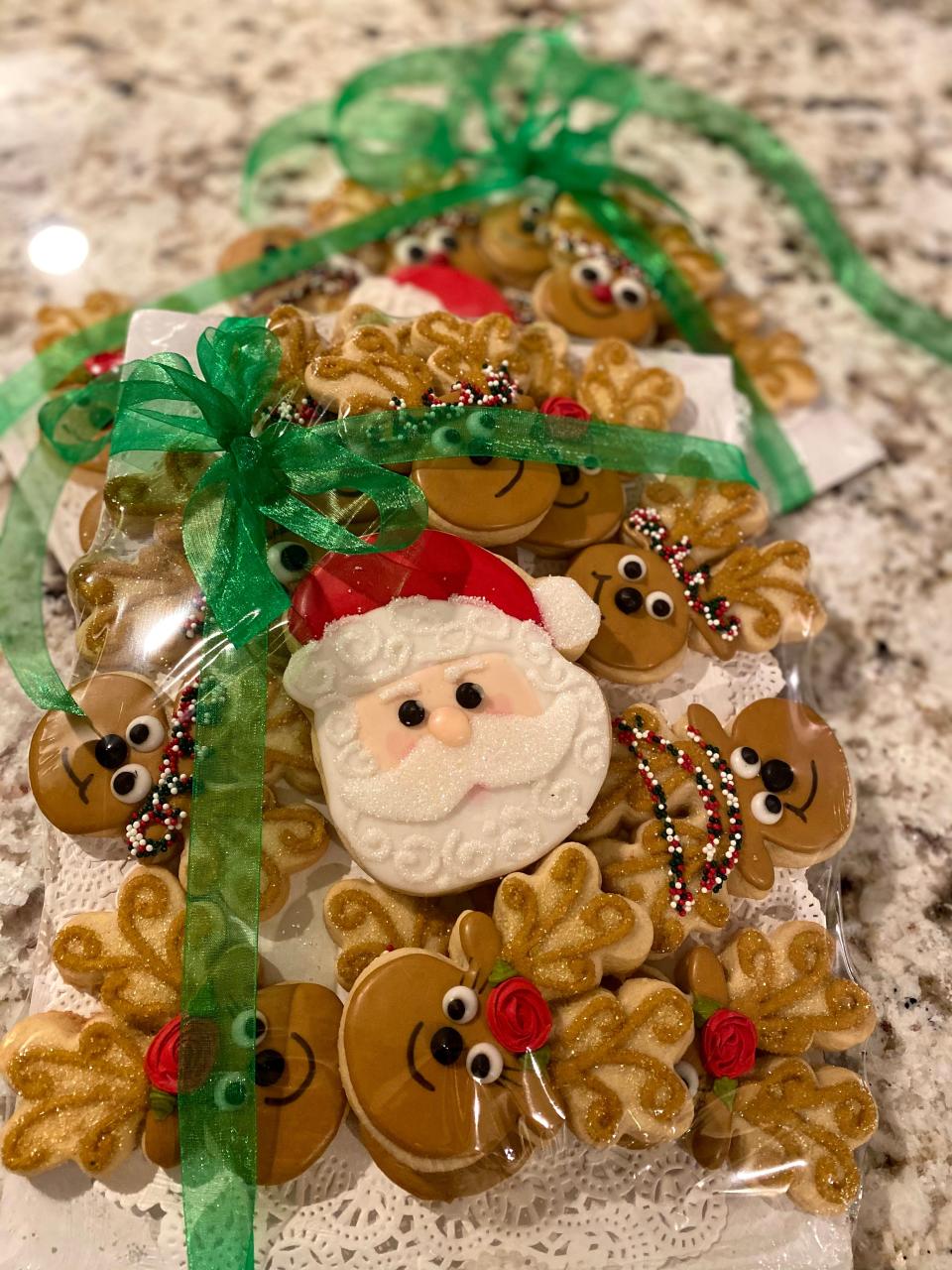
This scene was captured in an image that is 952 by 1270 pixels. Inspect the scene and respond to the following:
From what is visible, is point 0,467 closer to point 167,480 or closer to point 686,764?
point 167,480

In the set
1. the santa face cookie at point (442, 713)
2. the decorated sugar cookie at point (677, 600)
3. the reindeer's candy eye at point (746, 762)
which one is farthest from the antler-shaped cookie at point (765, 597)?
the santa face cookie at point (442, 713)

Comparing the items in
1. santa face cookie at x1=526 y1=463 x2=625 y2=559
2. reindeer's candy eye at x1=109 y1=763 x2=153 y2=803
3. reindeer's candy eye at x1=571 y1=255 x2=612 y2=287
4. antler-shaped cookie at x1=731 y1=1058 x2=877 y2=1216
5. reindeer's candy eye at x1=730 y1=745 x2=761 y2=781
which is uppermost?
reindeer's candy eye at x1=571 y1=255 x2=612 y2=287

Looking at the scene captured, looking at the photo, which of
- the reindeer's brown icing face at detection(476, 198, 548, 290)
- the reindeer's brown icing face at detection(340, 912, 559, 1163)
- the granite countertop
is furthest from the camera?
the reindeer's brown icing face at detection(476, 198, 548, 290)

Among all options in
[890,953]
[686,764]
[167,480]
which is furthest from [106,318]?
[890,953]

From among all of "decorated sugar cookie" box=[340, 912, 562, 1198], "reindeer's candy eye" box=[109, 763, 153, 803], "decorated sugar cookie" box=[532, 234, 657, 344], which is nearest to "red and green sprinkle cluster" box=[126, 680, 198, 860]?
"reindeer's candy eye" box=[109, 763, 153, 803]

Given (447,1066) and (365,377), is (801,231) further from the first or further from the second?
(447,1066)

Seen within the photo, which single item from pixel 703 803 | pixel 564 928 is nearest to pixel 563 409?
pixel 703 803

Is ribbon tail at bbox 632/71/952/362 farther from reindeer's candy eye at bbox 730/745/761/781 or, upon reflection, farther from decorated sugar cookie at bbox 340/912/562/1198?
decorated sugar cookie at bbox 340/912/562/1198
